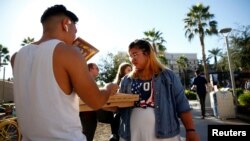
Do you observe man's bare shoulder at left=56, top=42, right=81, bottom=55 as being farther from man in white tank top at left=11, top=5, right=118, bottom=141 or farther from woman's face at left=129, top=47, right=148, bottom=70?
woman's face at left=129, top=47, right=148, bottom=70

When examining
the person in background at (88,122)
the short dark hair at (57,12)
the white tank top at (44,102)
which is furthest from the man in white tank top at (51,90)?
the person in background at (88,122)

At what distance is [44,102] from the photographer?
5.19 ft

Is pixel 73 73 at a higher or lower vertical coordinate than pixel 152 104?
higher

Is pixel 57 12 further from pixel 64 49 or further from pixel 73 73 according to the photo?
pixel 73 73

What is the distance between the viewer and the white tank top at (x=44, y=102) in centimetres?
158

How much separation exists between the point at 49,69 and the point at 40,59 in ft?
0.28

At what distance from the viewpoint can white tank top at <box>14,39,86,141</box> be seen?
158 cm

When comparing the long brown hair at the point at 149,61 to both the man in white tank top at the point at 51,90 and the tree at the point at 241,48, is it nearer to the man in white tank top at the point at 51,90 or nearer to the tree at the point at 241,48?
the man in white tank top at the point at 51,90

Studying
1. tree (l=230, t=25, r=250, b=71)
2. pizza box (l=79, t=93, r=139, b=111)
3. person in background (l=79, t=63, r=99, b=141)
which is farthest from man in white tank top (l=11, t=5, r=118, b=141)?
tree (l=230, t=25, r=250, b=71)

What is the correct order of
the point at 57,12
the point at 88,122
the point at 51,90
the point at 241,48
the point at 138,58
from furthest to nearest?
1. the point at 241,48
2. the point at 88,122
3. the point at 138,58
4. the point at 57,12
5. the point at 51,90

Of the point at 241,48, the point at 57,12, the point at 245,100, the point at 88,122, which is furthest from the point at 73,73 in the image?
the point at 241,48

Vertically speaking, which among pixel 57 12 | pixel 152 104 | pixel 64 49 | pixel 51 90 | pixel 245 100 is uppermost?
pixel 57 12

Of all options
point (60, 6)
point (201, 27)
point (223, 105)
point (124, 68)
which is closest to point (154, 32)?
point (201, 27)

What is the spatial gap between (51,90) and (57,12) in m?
0.52
